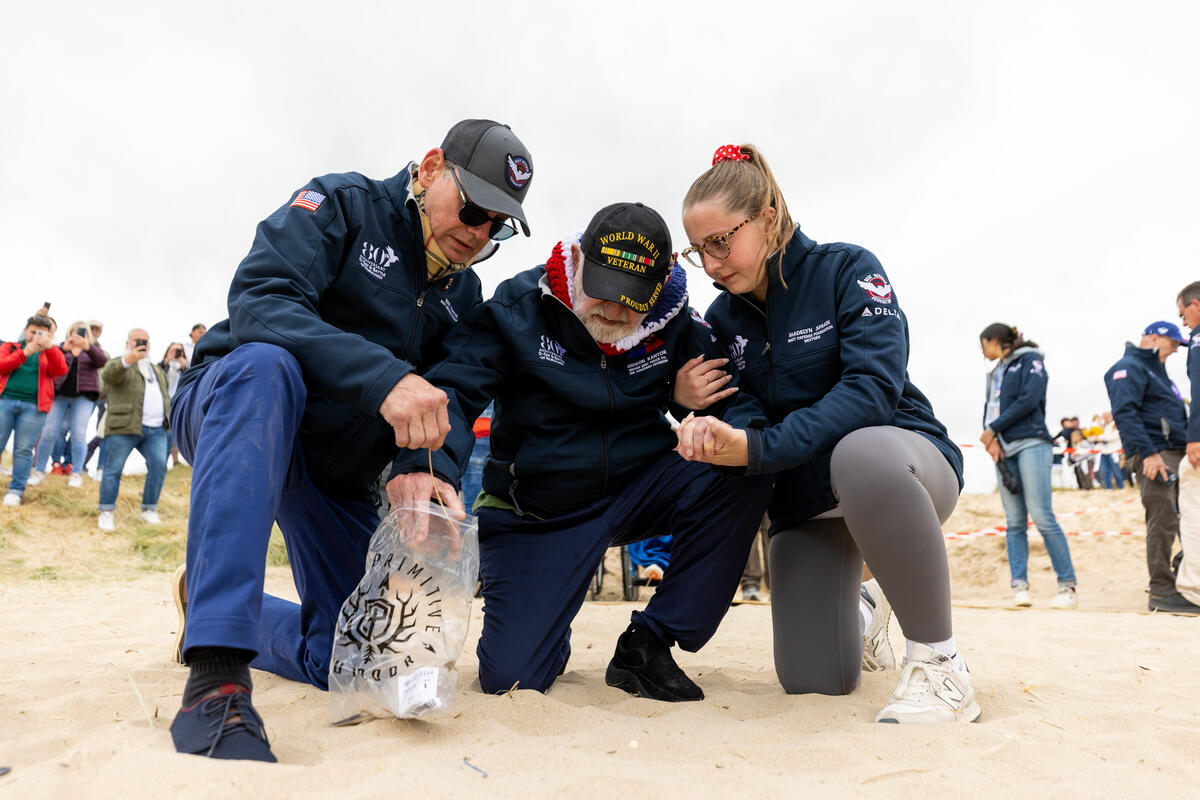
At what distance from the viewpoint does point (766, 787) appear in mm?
1338

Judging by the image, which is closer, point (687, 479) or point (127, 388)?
point (687, 479)

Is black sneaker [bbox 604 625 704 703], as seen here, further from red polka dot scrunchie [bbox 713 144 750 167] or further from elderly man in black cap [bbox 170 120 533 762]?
red polka dot scrunchie [bbox 713 144 750 167]

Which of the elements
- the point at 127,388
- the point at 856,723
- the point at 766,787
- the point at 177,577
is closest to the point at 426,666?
the point at 766,787

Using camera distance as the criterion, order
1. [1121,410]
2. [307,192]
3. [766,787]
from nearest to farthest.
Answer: [766,787], [307,192], [1121,410]

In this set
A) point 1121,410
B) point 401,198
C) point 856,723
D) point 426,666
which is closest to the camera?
point 426,666

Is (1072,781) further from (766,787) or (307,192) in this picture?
(307,192)

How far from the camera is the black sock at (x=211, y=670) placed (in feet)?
4.66

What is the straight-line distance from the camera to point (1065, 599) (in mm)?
5457

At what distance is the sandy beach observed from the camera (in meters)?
1.30

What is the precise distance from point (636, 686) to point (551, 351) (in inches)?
39.7

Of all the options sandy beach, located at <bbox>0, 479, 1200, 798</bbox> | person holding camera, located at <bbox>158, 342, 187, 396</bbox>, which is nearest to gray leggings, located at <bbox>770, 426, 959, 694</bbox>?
sandy beach, located at <bbox>0, 479, 1200, 798</bbox>

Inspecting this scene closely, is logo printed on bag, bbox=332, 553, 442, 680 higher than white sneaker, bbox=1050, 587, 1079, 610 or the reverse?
higher

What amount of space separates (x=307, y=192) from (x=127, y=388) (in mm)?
5965

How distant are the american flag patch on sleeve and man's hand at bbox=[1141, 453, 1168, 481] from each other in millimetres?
5594
